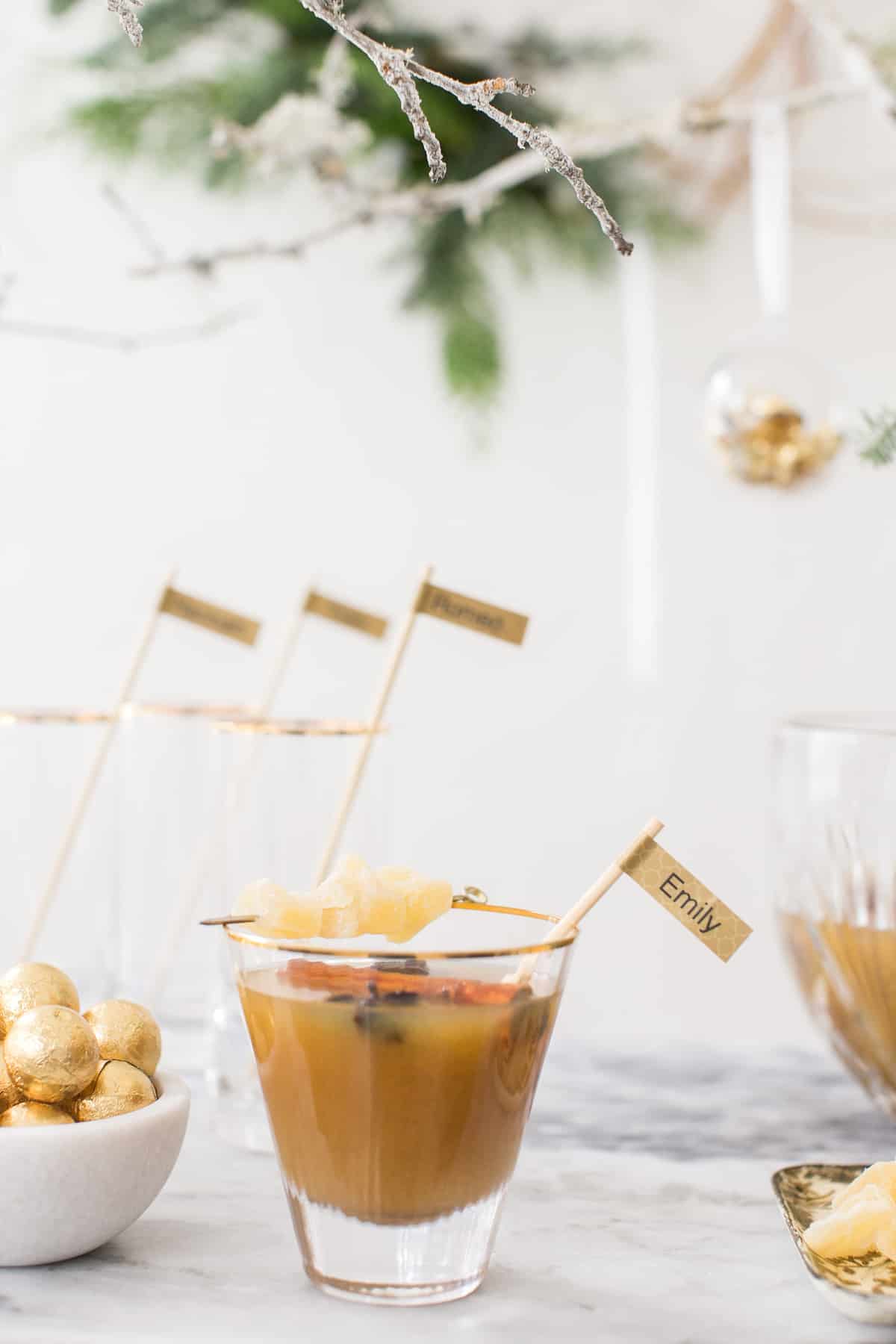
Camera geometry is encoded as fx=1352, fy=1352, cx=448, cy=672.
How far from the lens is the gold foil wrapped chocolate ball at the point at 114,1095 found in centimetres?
60

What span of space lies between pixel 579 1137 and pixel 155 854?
365 mm

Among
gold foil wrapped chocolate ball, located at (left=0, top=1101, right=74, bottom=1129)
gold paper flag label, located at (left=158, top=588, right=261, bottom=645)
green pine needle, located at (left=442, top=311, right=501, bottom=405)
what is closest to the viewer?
gold foil wrapped chocolate ball, located at (left=0, top=1101, right=74, bottom=1129)

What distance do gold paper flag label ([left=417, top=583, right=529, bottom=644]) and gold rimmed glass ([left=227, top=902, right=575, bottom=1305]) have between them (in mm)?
222

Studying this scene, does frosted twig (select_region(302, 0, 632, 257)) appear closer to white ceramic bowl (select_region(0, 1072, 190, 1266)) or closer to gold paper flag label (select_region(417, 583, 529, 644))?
gold paper flag label (select_region(417, 583, 529, 644))

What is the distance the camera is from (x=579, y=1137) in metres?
0.80

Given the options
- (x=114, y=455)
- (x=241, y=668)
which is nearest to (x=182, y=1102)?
(x=241, y=668)

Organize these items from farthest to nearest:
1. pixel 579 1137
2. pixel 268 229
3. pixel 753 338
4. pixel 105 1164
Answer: pixel 268 229 → pixel 753 338 → pixel 579 1137 → pixel 105 1164

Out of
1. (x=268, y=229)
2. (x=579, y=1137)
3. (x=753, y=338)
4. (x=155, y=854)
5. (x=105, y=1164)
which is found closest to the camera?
(x=105, y=1164)

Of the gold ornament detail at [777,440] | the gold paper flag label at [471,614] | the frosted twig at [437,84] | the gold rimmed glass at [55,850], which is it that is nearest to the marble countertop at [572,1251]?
the gold rimmed glass at [55,850]

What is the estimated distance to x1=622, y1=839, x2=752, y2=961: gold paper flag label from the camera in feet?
1.92

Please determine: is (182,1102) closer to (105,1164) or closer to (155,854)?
(105,1164)

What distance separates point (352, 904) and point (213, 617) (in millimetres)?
422

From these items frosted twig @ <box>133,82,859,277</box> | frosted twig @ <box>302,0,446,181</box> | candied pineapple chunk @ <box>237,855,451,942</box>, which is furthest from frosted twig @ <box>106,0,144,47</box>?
frosted twig @ <box>133,82,859,277</box>

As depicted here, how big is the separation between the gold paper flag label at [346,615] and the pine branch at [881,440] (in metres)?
0.34
